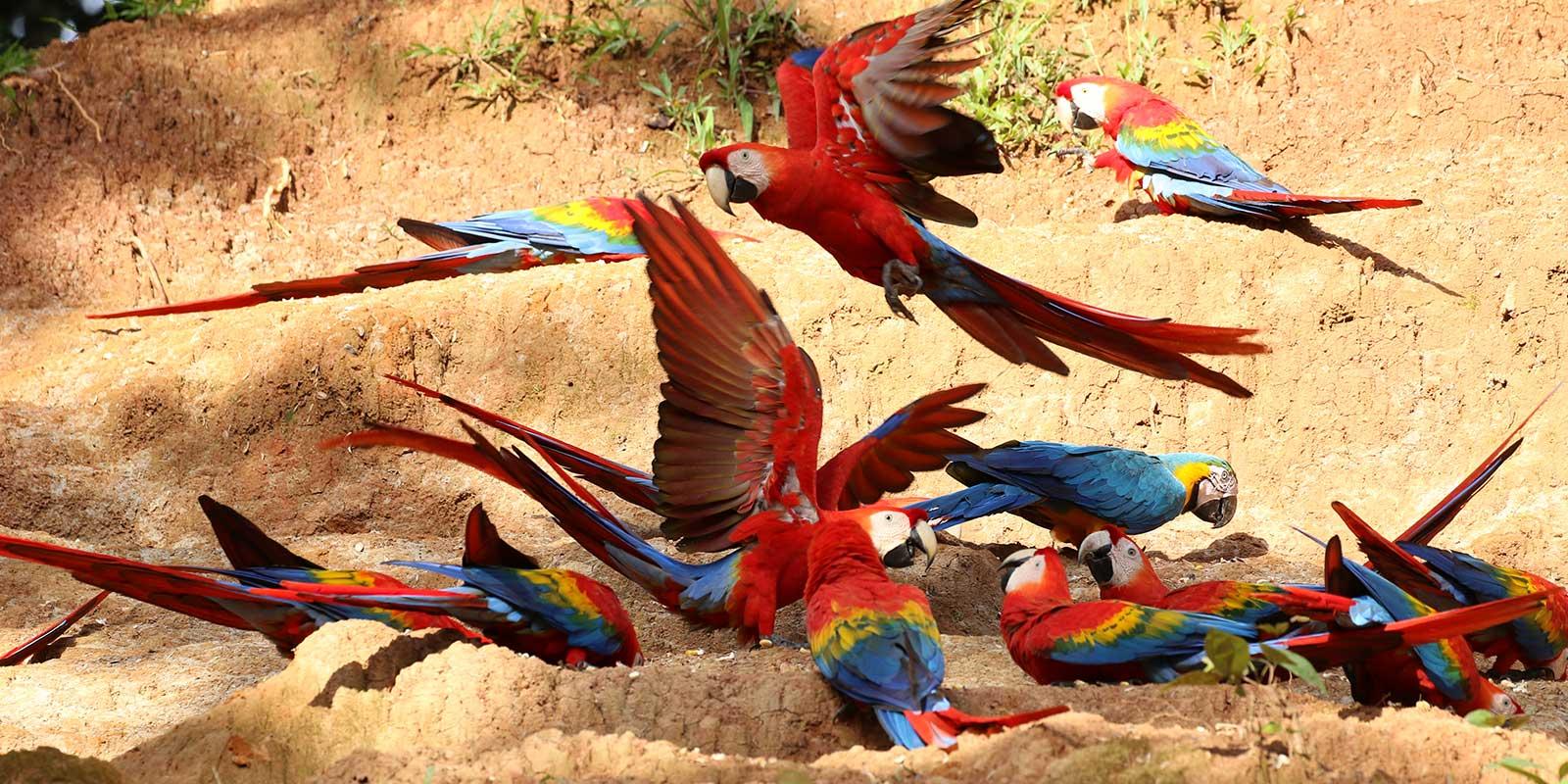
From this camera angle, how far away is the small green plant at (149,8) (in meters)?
6.79

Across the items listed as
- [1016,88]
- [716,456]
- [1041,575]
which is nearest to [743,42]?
[1016,88]

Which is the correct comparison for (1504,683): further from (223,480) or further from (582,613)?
(223,480)

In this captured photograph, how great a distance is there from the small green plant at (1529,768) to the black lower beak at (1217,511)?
2.19 metres

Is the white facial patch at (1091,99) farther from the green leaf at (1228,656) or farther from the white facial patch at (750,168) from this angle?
the green leaf at (1228,656)

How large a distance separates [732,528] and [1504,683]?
1.85 metres

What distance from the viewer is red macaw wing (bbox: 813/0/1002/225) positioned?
11.2 feet

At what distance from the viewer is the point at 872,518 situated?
348 centimetres

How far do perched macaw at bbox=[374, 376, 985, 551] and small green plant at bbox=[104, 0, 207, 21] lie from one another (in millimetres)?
3680

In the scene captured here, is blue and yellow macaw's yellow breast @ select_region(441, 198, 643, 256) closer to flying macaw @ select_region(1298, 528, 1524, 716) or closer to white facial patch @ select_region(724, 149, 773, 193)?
white facial patch @ select_region(724, 149, 773, 193)

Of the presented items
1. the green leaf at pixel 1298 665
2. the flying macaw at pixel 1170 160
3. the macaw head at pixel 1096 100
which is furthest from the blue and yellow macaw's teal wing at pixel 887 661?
the macaw head at pixel 1096 100

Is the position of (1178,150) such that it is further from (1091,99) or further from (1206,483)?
(1206,483)

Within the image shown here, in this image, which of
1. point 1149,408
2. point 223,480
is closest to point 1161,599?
point 1149,408

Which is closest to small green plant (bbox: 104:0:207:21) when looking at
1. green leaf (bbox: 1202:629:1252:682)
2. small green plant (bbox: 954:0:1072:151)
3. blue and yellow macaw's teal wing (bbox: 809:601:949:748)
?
small green plant (bbox: 954:0:1072:151)

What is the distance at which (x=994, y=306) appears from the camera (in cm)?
384
